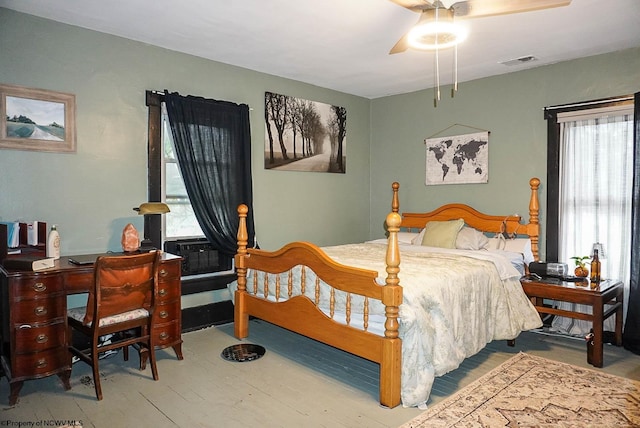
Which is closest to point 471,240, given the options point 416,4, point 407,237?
point 407,237

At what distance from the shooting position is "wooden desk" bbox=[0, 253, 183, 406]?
2566mm

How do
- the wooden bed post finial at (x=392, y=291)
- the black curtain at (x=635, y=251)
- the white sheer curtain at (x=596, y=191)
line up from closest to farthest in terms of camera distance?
the wooden bed post finial at (x=392, y=291)
the black curtain at (x=635, y=251)
the white sheer curtain at (x=596, y=191)

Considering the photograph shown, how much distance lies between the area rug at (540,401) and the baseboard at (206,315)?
2.36 m

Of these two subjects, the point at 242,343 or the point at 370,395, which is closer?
the point at 370,395

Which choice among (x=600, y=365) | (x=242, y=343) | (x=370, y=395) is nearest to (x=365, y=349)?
(x=370, y=395)

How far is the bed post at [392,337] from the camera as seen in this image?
2.52 m

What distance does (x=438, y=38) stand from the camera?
2723mm

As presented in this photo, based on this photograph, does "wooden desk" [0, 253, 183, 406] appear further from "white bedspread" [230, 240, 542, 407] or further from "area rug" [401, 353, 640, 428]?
"area rug" [401, 353, 640, 428]

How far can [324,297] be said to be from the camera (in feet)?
9.98

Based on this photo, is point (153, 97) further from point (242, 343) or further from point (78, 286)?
point (242, 343)

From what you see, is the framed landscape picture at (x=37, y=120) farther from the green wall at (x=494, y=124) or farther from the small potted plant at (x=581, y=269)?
the small potted plant at (x=581, y=269)

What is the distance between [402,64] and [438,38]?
5.00 ft

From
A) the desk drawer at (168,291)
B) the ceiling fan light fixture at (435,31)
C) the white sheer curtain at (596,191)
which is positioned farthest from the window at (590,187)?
the desk drawer at (168,291)

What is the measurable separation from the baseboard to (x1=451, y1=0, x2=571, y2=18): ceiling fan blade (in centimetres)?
325
